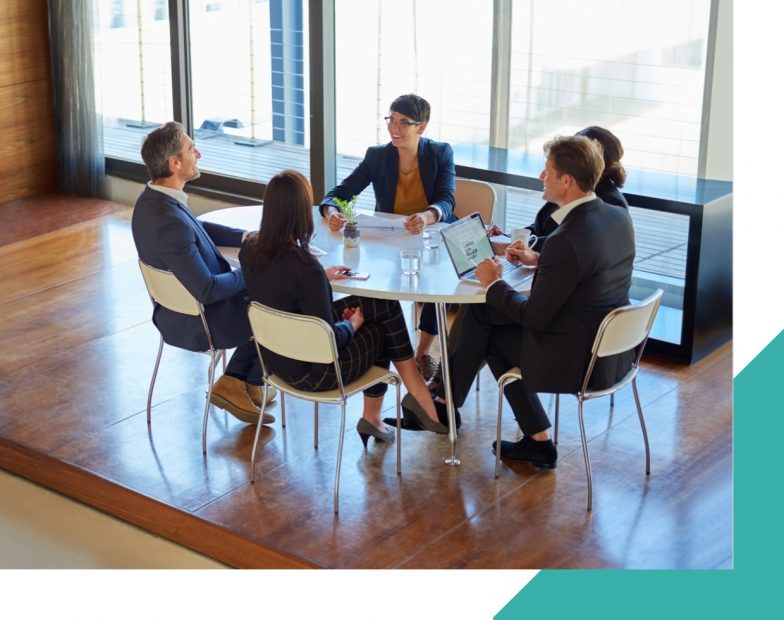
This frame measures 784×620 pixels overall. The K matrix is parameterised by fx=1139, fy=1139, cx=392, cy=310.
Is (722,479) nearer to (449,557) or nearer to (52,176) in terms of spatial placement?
(449,557)

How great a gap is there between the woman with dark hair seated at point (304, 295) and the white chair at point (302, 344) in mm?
36

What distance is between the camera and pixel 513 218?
242 inches

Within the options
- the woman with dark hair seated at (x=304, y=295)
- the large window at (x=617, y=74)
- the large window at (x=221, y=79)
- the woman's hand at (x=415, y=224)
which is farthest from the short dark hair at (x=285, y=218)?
the large window at (x=221, y=79)

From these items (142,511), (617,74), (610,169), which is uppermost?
(617,74)

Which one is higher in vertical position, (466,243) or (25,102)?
(25,102)

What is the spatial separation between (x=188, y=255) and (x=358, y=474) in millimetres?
1040

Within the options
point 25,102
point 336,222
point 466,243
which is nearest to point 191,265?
point 336,222

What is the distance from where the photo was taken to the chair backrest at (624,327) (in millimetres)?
3801

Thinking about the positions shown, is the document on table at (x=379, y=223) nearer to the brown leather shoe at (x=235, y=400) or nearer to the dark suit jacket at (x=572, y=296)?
the brown leather shoe at (x=235, y=400)

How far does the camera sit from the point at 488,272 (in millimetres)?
4074

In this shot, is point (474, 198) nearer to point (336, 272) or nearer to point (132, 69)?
point (336, 272)

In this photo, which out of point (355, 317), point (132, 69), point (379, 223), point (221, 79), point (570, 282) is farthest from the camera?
point (132, 69)

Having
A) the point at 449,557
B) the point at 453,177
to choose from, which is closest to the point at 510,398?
the point at 449,557

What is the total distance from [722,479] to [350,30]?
3.69 m
